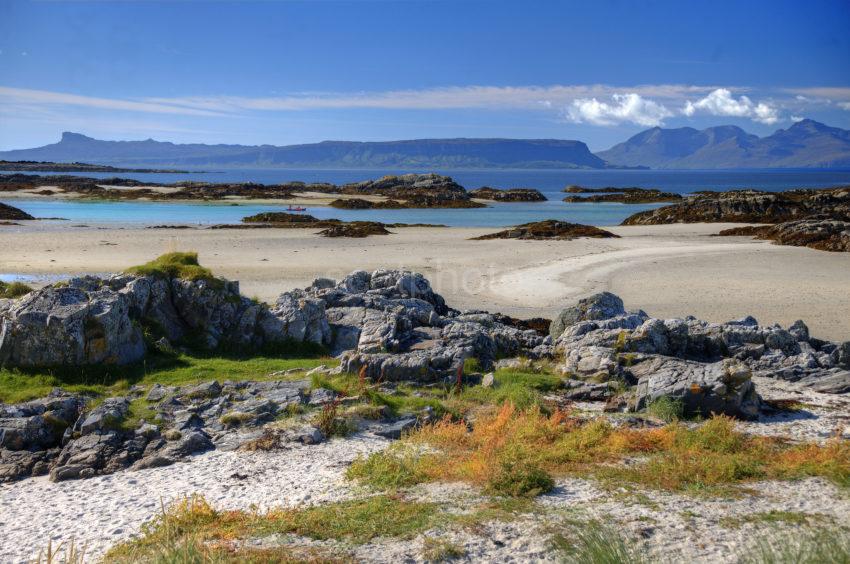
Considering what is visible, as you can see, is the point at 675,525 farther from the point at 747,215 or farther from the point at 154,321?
the point at 747,215

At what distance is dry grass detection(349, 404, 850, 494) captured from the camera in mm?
8695

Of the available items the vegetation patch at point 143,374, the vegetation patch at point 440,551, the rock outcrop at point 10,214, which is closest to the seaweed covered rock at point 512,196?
the rock outcrop at point 10,214

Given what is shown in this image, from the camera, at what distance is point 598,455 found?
9.62m

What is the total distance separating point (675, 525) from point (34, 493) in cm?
792

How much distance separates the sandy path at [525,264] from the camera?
75.7 ft

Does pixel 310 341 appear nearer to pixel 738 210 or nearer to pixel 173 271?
pixel 173 271

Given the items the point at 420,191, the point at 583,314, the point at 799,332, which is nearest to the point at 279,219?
the point at 583,314

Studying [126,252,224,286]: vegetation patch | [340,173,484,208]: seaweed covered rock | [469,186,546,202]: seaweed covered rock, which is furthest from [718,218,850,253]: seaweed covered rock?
[469,186,546,202]: seaweed covered rock

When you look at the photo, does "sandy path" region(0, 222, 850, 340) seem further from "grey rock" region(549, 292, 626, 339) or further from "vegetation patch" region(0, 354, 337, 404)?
"vegetation patch" region(0, 354, 337, 404)

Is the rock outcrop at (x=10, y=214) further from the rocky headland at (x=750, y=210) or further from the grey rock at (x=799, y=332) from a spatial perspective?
the grey rock at (x=799, y=332)

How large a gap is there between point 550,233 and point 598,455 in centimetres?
3614

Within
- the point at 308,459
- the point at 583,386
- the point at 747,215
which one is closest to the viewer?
the point at 308,459

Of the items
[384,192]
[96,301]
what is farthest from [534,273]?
[384,192]

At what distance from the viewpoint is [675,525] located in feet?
24.1
